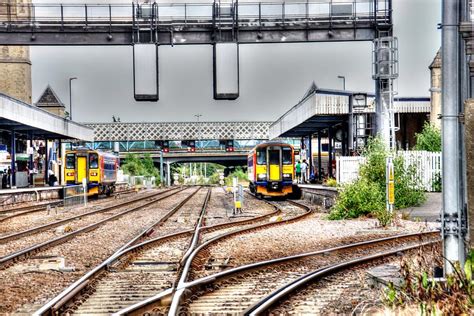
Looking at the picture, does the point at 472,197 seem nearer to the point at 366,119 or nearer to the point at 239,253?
the point at 239,253

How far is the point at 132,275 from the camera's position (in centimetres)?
1159

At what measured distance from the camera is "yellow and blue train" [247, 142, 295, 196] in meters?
40.6

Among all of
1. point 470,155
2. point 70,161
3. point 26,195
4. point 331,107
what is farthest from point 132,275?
point 70,161

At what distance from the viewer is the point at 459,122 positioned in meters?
9.09

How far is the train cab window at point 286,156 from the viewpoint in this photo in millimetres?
40719

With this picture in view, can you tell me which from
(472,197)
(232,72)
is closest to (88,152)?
(232,72)

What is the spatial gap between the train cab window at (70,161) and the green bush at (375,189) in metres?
22.0

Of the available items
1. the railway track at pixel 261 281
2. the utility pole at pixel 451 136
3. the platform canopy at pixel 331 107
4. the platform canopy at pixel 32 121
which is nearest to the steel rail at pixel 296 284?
the railway track at pixel 261 281

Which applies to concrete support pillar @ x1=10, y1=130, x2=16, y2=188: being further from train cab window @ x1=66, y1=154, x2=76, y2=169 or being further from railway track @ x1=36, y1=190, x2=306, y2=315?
railway track @ x1=36, y1=190, x2=306, y2=315

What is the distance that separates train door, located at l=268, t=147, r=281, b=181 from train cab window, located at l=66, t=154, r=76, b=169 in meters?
12.2

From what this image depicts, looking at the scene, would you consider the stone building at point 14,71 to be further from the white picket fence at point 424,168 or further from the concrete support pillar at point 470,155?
the concrete support pillar at point 470,155

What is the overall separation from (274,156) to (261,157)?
672mm

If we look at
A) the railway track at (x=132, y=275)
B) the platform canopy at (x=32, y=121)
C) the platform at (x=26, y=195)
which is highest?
the platform canopy at (x=32, y=121)

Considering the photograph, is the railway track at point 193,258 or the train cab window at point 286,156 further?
the train cab window at point 286,156
